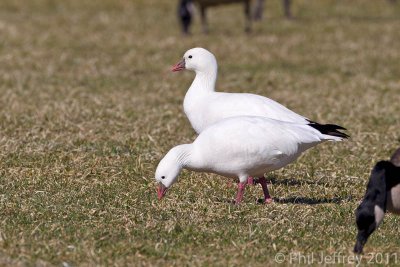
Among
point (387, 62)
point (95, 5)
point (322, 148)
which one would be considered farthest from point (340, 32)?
point (322, 148)

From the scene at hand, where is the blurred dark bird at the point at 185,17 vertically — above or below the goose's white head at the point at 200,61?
below

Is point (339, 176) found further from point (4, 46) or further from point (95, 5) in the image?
point (95, 5)

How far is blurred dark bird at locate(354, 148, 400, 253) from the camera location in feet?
18.2

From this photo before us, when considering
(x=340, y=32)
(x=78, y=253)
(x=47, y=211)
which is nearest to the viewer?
(x=78, y=253)

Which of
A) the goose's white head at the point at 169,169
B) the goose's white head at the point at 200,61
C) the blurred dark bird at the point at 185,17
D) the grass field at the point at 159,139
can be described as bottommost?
the blurred dark bird at the point at 185,17

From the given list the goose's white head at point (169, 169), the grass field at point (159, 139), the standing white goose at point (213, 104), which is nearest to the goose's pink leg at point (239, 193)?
the grass field at point (159, 139)

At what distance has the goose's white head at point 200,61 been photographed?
8.76 meters

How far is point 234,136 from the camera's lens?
22.2ft

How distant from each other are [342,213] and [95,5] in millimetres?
20253

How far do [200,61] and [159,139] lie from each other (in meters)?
1.29

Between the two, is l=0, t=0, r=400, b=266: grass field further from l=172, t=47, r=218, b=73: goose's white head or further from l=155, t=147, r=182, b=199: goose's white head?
l=172, t=47, r=218, b=73: goose's white head

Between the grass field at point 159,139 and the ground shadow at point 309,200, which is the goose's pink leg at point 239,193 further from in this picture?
the ground shadow at point 309,200

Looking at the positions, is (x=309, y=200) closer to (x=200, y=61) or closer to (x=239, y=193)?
(x=239, y=193)

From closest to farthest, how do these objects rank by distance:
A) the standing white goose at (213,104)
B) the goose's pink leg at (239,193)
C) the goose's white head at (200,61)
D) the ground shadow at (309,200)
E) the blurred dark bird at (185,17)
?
the goose's pink leg at (239,193) → the ground shadow at (309,200) → the standing white goose at (213,104) → the goose's white head at (200,61) → the blurred dark bird at (185,17)
